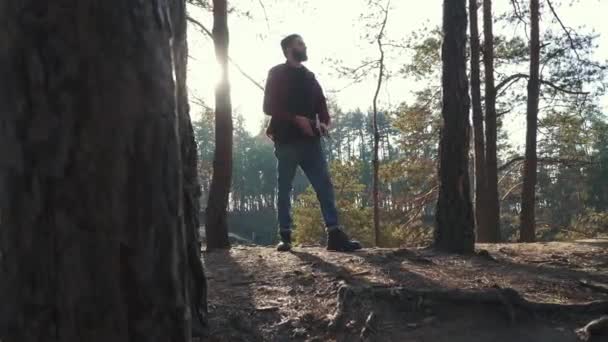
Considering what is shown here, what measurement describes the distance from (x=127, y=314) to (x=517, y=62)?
51.8 feet

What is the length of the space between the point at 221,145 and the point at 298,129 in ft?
7.83

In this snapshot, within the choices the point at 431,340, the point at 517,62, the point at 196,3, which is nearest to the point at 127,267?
the point at 431,340

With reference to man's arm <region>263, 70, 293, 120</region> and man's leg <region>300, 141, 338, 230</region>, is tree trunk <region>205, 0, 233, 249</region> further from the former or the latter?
man's arm <region>263, 70, 293, 120</region>

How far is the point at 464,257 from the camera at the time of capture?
461 cm

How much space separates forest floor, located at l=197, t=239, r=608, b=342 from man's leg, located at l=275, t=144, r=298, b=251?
101 cm

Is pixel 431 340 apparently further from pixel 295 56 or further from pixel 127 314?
pixel 295 56

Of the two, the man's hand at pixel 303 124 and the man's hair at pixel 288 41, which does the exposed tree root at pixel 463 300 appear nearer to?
the man's hand at pixel 303 124

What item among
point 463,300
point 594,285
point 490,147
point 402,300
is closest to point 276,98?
point 402,300

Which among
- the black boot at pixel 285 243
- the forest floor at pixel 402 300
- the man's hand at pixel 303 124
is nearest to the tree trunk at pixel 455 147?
the forest floor at pixel 402 300

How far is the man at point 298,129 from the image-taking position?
5184 millimetres

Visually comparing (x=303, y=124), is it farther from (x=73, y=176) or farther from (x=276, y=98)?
(x=73, y=176)

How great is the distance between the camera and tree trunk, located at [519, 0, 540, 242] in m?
12.6

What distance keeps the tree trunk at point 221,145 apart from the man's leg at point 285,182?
1506 mm

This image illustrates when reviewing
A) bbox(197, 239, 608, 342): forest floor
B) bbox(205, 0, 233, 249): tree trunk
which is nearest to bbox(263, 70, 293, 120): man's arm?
bbox(197, 239, 608, 342): forest floor
